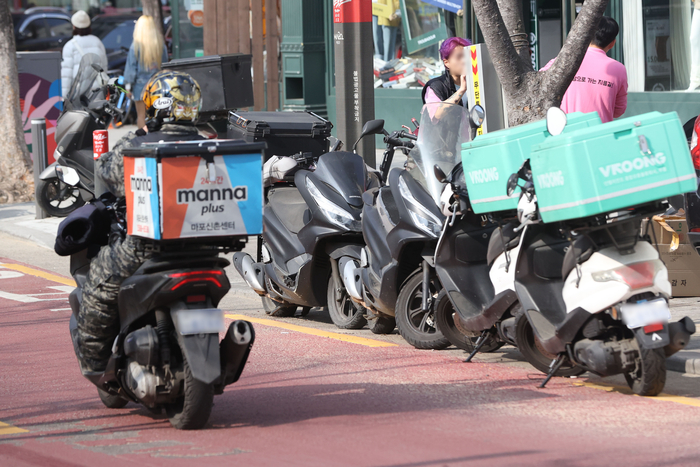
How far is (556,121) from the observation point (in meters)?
5.53

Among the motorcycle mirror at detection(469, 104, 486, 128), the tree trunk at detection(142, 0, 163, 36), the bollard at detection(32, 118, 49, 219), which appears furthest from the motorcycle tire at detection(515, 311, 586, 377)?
the tree trunk at detection(142, 0, 163, 36)

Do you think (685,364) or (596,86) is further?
(596,86)

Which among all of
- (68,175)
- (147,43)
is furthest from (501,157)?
(147,43)

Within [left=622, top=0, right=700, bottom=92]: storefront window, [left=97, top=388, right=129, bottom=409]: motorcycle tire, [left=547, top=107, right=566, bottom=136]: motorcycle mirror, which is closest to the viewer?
[left=547, top=107, right=566, bottom=136]: motorcycle mirror

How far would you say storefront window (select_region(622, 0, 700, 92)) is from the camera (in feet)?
44.5

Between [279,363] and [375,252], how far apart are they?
3.41 ft

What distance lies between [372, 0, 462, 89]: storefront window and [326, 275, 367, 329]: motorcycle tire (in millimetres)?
8927

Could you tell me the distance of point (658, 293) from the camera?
17.7 feet

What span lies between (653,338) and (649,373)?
23 cm

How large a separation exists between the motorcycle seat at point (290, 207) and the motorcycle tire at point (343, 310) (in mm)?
493

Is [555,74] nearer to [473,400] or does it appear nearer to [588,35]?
[588,35]

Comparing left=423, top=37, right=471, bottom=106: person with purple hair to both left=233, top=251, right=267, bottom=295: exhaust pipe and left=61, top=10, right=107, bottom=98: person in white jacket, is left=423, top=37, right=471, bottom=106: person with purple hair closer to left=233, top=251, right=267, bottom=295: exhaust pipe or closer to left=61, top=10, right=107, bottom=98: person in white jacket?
left=233, top=251, right=267, bottom=295: exhaust pipe

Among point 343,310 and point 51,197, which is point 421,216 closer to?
point 343,310

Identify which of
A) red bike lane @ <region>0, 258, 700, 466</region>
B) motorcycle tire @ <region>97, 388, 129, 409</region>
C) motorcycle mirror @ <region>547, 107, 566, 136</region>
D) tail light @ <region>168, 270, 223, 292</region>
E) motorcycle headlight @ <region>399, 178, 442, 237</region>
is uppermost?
motorcycle mirror @ <region>547, 107, 566, 136</region>
